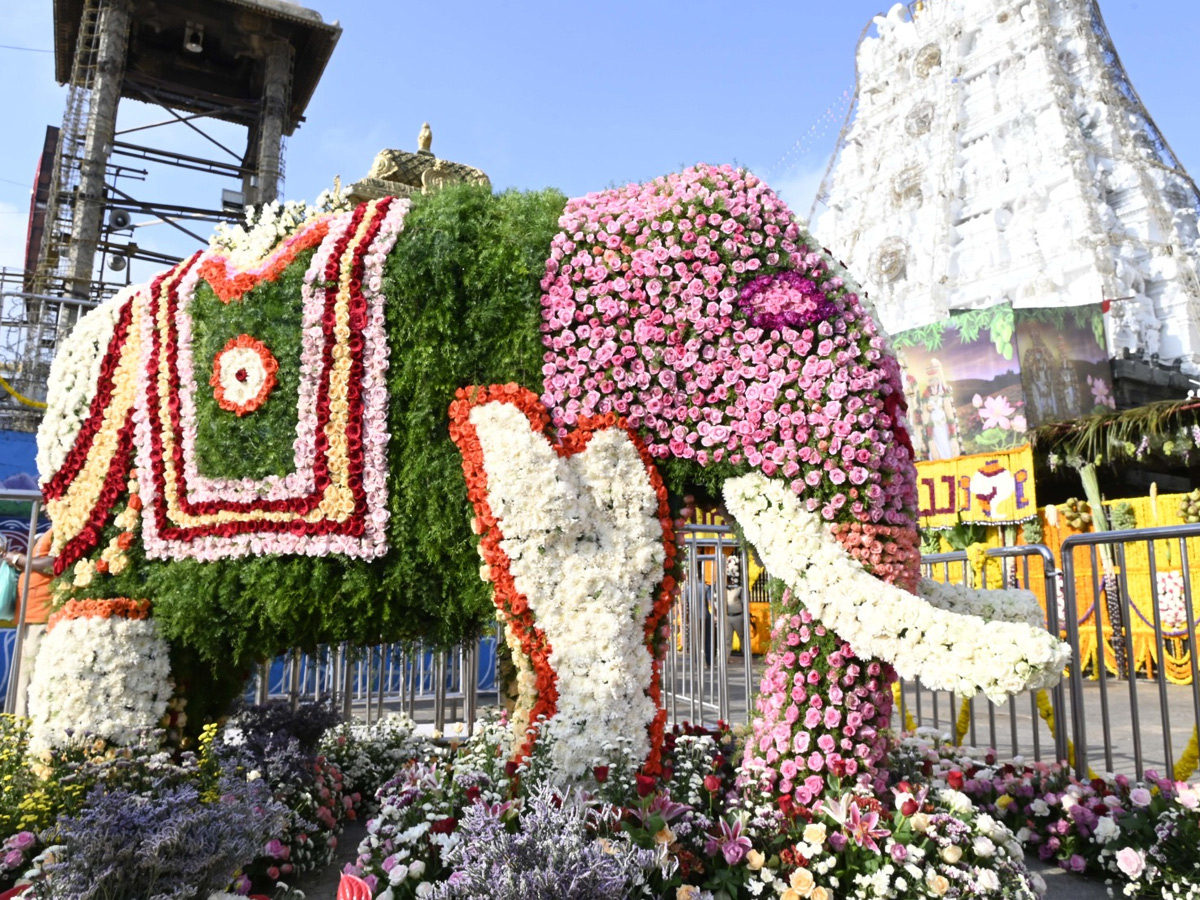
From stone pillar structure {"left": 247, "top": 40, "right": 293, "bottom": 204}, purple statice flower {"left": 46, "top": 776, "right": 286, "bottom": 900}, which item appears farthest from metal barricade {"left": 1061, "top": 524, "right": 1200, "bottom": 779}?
stone pillar structure {"left": 247, "top": 40, "right": 293, "bottom": 204}

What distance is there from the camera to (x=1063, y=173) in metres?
25.6

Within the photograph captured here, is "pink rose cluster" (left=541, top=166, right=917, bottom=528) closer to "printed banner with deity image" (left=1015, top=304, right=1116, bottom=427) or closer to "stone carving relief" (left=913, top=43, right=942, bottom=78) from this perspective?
"printed banner with deity image" (left=1015, top=304, right=1116, bottom=427)

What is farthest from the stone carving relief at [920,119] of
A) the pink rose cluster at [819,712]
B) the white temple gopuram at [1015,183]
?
the pink rose cluster at [819,712]

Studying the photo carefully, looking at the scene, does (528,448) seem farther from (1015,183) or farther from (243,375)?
(1015,183)

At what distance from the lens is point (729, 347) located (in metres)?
3.22

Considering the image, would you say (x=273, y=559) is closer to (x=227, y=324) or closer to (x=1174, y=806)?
(x=227, y=324)

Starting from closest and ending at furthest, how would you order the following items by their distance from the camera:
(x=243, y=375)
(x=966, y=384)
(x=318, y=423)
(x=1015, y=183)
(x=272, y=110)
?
1. (x=318, y=423)
2. (x=243, y=375)
3. (x=966, y=384)
4. (x=272, y=110)
5. (x=1015, y=183)

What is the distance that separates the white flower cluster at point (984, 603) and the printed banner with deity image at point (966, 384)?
1298 centimetres

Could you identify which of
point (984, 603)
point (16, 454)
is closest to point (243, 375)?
point (984, 603)

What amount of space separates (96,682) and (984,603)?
3.49 m

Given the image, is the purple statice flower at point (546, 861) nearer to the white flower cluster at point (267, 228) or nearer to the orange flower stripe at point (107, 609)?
the orange flower stripe at point (107, 609)

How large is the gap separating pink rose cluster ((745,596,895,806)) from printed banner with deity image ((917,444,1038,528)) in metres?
10.6

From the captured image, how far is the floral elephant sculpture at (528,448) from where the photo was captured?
305cm

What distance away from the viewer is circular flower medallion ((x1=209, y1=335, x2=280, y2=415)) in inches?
140
